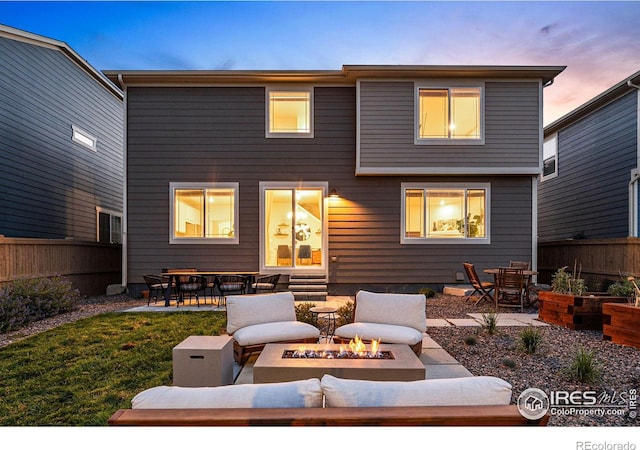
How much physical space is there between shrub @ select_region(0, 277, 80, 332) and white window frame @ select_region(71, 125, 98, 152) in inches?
228

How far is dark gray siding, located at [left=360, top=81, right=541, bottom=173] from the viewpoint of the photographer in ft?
29.6

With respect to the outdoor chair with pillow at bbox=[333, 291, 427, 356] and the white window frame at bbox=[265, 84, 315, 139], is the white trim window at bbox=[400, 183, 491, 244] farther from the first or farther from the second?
the outdoor chair with pillow at bbox=[333, 291, 427, 356]

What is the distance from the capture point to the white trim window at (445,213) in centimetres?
934

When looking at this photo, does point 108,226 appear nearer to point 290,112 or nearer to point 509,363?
point 290,112

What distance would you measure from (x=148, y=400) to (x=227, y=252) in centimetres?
792

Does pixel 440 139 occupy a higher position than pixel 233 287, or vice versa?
pixel 440 139

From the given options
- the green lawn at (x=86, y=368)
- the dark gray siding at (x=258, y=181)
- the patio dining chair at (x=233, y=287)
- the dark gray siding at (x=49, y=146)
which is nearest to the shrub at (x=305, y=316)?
the green lawn at (x=86, y=368)

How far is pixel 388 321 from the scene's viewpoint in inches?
167

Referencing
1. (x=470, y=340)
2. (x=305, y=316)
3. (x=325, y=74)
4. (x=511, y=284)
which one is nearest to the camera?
(x=470, y=340)

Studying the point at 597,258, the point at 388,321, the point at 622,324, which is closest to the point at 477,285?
the point at 622,324

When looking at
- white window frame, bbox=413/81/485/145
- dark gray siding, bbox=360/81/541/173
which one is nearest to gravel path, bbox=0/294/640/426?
dark gray siding, bbox=360/81/541/173

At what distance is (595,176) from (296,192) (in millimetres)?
9285

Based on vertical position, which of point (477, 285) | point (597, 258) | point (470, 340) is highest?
point (597, 258)

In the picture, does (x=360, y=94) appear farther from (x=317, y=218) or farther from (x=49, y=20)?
(x=49, y=20)
